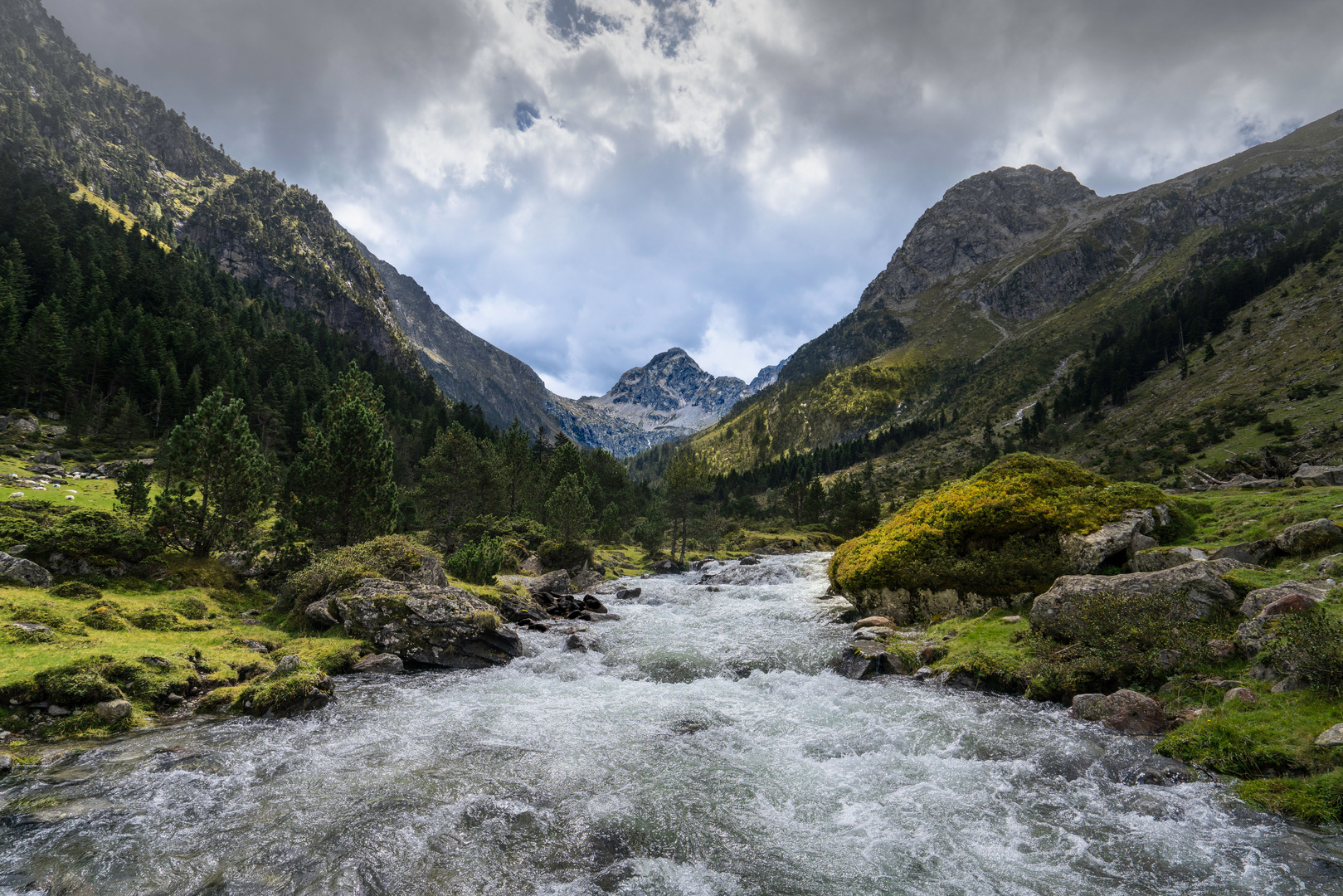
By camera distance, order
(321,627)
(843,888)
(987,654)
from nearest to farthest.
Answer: (843,888), (987,654), (321,627)

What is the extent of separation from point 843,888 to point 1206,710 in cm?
1110

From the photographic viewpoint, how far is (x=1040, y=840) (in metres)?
9.78

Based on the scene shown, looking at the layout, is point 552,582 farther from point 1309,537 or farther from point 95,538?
point 1309,537

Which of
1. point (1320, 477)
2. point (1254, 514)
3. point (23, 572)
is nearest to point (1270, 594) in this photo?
point (1254, 514)

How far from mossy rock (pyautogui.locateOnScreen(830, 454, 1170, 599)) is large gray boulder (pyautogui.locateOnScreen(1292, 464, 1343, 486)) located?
13.2 metres

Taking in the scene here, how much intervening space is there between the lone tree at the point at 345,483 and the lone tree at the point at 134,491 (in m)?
7.47

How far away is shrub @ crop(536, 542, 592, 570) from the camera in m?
54.6

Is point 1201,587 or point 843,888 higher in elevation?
point 1201,587

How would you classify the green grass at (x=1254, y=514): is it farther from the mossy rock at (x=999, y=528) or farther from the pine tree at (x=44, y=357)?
the pine tree at (x=44, y=357)

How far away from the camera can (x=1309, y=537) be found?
56.0ft

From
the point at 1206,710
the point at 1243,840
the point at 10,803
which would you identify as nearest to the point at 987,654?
the point at 1206,710

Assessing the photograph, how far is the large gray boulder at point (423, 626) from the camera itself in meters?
22.5

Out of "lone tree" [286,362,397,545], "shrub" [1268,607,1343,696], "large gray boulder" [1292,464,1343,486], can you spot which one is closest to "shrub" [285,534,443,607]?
"lone tree" [286,362,397,545]

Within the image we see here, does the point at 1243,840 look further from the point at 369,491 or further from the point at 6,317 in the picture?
the point at 6,317
